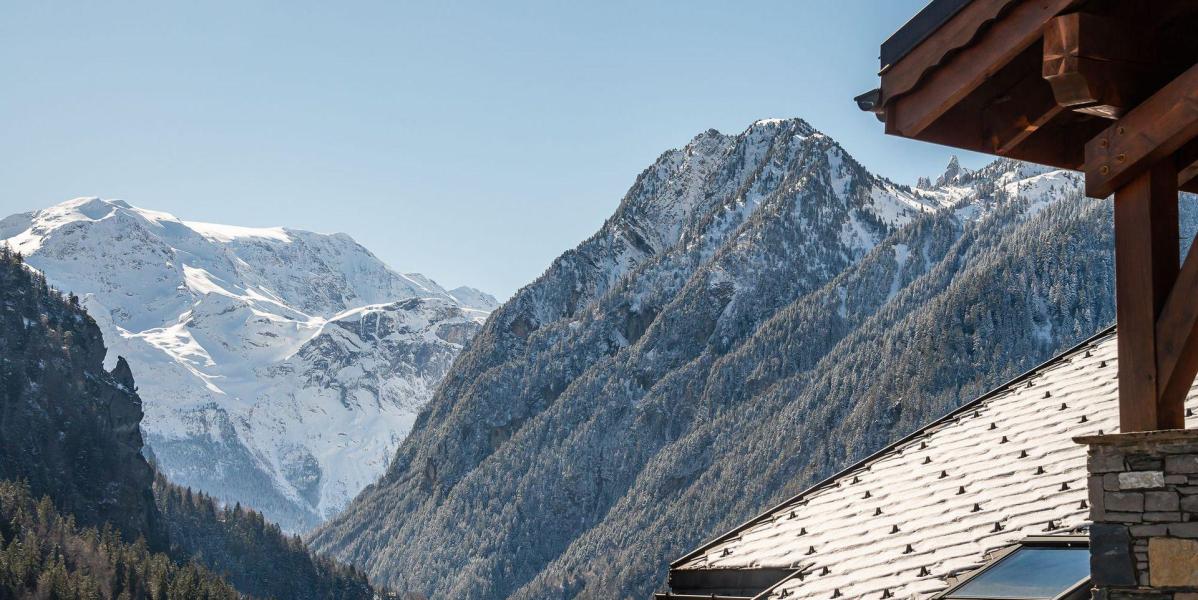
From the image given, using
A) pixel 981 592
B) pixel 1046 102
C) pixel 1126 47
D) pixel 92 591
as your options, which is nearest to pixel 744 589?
pixel 981 592

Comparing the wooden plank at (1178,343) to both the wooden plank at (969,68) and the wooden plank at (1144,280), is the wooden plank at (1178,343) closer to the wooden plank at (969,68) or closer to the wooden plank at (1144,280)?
the wooden plank at (1144,280)

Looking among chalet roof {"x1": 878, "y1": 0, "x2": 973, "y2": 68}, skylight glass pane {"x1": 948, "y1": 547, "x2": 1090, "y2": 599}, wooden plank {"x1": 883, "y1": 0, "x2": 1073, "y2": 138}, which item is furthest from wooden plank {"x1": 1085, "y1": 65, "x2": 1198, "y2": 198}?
skylight glass pane {"x1": 948, "y1": 547, "x2": 1090, "y2": 599}

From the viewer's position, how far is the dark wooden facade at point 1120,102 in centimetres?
821

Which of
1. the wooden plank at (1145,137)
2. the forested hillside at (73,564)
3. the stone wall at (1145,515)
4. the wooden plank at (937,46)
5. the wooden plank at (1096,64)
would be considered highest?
the wooden plank at (937,46)

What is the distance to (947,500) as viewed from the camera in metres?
13.9

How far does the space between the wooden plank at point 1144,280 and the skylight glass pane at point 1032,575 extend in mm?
2021

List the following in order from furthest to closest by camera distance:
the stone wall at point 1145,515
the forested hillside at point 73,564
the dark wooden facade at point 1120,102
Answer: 1. the forested hillside at point 73,564
2. the dark wooden facade at point 1120,102
3. the stone wall at point 1145,515

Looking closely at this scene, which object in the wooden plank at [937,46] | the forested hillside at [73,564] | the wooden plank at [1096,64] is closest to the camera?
the wooden plank at [1096,64]

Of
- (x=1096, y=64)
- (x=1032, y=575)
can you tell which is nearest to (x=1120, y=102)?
(x=1096, y=64)

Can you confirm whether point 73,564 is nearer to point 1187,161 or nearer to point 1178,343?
point 1187,161

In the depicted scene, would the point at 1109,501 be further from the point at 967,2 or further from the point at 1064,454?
the point at 1064,454

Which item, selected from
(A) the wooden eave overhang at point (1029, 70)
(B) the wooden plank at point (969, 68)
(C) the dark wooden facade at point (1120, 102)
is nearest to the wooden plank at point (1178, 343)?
(C) the dark wooden facade at point (1120, 102)

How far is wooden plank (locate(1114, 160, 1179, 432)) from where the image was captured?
822 centimetres

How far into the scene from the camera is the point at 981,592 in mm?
10914
